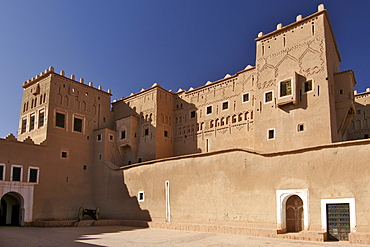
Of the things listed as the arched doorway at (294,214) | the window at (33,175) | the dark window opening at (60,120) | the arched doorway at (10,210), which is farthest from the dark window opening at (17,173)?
the arched doorway at (294,214)

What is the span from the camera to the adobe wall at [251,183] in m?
13.3

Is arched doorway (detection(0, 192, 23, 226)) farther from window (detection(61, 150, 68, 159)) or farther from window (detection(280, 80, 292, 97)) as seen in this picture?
window (detection(280, 80, 292, 97))

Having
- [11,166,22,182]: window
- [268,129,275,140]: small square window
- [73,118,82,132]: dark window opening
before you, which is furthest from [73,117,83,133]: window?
[268,129,275,140]: small square window

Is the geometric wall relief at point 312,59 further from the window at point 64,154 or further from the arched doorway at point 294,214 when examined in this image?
the window at point 64,154

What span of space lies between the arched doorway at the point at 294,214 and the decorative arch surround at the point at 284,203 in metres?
0.27

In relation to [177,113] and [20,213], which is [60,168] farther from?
[177,113]

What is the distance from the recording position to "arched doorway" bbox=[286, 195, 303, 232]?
14695 mm

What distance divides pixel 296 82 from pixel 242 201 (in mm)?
7361

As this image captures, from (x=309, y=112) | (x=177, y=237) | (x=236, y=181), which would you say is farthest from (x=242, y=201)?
(x=309, y=112)

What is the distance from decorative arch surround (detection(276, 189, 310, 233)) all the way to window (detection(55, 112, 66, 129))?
53.6 feet

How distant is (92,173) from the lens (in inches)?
1012

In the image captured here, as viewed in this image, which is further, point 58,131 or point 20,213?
point 58,131

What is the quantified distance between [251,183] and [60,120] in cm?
1518

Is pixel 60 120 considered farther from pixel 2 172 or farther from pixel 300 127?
pixel 300 127
